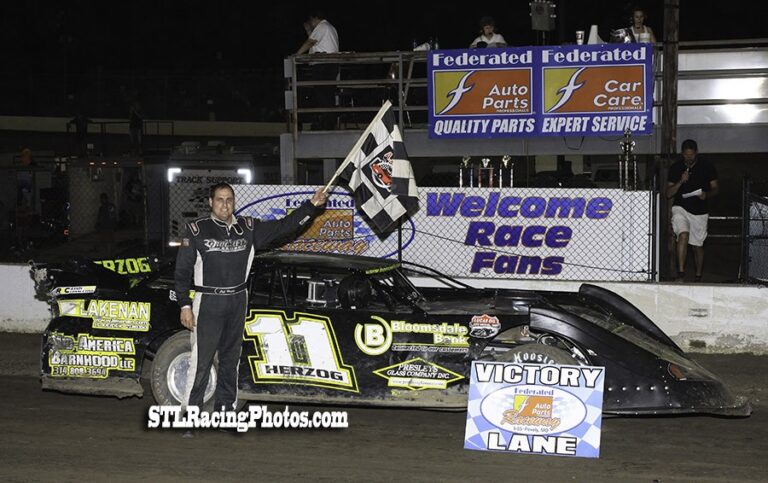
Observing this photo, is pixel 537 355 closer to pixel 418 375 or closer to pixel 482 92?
pixel 418 375

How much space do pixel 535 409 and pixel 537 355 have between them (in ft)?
1.72

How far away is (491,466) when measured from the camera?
258 inches

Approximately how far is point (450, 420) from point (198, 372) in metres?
2.02

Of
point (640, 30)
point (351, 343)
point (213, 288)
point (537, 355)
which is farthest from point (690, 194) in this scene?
point (213, 288)

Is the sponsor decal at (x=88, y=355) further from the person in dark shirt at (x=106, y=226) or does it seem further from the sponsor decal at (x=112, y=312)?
the person in dark shirt at (x=106, y=226)

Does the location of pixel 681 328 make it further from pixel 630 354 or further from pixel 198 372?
pixel 198 372

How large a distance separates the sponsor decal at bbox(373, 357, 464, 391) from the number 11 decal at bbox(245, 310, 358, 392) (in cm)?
28

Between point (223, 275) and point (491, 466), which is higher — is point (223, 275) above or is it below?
above

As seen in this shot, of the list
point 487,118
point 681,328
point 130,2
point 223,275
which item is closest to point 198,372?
point 223,275

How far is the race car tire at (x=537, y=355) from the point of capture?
7.30 meters

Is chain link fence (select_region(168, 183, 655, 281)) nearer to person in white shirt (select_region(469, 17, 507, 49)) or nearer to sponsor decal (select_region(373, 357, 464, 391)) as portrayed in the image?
person in white shirt (select_region(469, 17, 507, 49))

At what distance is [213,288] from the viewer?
7031 mm

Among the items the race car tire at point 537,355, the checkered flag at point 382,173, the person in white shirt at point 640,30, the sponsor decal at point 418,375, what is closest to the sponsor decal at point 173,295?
the sponsor decal at point 418,375

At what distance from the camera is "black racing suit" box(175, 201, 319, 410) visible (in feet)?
23.1
